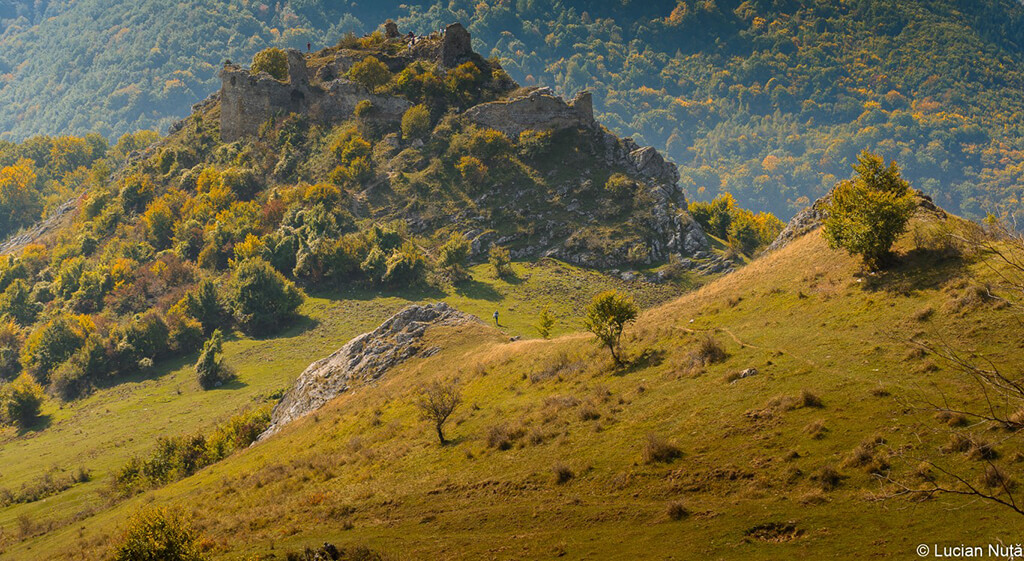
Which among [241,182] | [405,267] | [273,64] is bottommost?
[405,267]

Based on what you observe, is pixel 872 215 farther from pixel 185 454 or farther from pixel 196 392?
pixel 196 392

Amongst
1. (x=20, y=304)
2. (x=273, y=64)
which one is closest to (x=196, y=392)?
(x=20, y=304)

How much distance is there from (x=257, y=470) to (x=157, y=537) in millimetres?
21023

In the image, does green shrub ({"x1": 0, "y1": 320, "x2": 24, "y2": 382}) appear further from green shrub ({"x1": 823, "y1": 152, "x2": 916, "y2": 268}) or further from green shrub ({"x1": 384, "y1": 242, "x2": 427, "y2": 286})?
green shrub ({"x1": 823, "y1": 152, "x2": 916, "y2": 268})

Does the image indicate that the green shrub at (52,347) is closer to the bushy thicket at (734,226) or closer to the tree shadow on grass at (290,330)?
the tree shadow on grass at (290,330)

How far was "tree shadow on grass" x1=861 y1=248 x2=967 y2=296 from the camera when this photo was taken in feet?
117

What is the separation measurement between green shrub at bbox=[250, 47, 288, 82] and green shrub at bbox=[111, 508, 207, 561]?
12541 centimetres

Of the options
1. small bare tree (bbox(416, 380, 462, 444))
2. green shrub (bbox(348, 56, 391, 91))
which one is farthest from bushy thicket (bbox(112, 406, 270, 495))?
green shrub (bbox(348, 56, 391, 91))

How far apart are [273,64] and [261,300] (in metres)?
62.0

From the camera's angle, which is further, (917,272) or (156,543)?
(917,272)

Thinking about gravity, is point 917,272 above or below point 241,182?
below

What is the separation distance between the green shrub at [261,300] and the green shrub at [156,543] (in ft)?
249

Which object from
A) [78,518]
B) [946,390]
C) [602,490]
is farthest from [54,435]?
[946,390]

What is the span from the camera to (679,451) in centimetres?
2658
